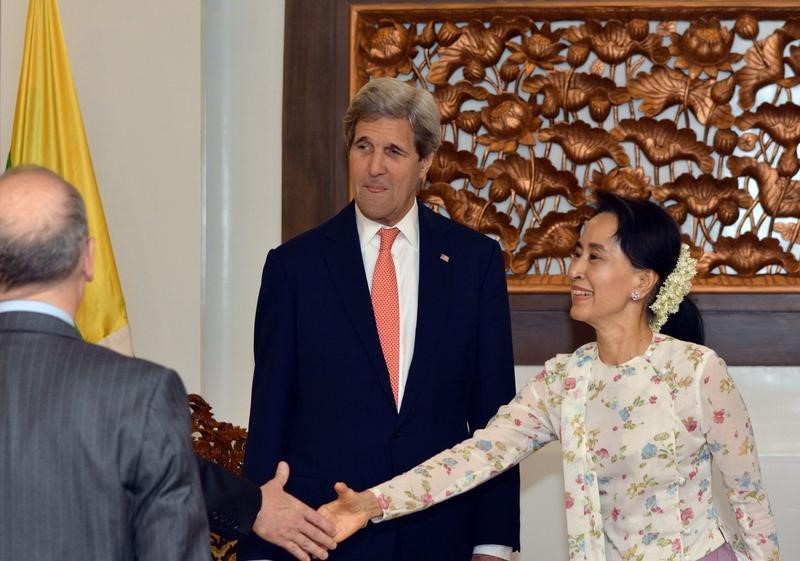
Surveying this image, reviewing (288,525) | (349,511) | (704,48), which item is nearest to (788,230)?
(704,48)

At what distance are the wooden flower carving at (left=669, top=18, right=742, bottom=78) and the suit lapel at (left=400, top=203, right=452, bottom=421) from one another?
5.47 ft

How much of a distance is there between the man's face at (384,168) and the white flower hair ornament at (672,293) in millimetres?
717

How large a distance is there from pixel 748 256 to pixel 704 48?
77cm

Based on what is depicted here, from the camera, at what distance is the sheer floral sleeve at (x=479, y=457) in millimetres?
2963

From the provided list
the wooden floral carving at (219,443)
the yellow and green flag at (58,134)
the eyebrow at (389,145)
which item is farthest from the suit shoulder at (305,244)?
the yellow and green flag at (58,134)

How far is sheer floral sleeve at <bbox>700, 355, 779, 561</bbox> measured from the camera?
2777 mm

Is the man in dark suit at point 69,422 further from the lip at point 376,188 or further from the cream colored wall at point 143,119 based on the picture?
the cream colored wall at point 143,119

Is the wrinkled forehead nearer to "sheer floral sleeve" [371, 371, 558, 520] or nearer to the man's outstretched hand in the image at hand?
"sheer floral sleeve" [371, 371, 558, 520]

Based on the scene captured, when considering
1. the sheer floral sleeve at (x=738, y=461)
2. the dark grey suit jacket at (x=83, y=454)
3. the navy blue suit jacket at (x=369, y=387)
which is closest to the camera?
the dark grey suit jacket at (x=83, y=454)

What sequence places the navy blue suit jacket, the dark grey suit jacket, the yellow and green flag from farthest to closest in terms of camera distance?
the yellow and green flag < the navy blue suit jacket < the dark grey suit jacket

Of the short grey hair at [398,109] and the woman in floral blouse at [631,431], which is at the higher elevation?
the short grey hair at [398,109]

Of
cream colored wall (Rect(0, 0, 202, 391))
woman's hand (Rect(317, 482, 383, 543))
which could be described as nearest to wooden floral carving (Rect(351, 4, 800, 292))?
cream colored wall (Rect(0, 0, 202, 391))

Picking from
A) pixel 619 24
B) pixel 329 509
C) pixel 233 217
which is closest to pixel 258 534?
pixel 329 509

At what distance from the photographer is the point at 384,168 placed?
3.20 m
